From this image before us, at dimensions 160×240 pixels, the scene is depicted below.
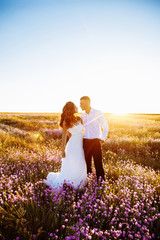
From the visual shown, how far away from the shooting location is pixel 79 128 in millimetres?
4078

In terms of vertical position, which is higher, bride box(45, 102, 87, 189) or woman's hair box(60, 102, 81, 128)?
woman's hair box(60, 102, 81, 128)

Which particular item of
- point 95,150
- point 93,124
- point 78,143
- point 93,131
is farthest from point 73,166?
point 93,124

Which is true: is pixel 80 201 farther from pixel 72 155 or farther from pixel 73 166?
pixel 72 155

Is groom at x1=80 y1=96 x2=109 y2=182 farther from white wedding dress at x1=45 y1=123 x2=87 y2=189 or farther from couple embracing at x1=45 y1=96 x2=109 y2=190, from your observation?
white wedding dress at x1=45 y1=123 x2=87 y2=189

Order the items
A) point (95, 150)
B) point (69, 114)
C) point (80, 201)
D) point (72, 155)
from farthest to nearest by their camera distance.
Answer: point (95, 150) < point (72, 155) < point (69, 114) < point (80, 201)

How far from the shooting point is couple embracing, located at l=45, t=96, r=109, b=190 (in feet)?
12.9

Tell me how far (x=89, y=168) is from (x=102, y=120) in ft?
4.81

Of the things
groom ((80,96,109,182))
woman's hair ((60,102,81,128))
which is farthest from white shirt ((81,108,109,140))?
woman's hair ((60,102,81,128))

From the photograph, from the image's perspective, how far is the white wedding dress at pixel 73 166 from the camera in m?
3.98

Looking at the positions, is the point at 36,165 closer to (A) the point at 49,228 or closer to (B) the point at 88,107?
(B) the point at 88,107

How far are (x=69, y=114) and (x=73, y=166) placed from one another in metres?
1.32

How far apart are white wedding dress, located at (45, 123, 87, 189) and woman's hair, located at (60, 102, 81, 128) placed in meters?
0.17

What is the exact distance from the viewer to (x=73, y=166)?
4.00 metres

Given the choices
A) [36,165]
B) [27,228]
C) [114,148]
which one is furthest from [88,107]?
[114,148]
